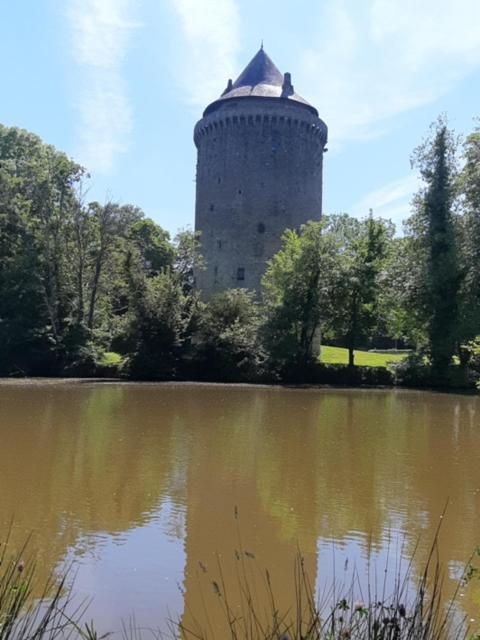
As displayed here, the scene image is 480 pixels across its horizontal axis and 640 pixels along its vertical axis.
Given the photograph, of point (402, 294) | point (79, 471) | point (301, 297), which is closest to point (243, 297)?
point (301, 297)

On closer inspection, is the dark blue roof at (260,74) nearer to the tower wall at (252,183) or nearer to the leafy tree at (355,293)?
the tower wall at (252,183)

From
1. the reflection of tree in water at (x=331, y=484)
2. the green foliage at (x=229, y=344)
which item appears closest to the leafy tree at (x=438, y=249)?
the green foliage at (x=229, y=344)

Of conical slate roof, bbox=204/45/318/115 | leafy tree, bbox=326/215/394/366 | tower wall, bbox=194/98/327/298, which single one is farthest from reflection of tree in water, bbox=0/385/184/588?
conical slate roof, bbox=204/45/318/115

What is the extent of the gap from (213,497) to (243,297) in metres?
23.5

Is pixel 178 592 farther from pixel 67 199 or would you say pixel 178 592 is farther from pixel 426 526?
pixel 67 199

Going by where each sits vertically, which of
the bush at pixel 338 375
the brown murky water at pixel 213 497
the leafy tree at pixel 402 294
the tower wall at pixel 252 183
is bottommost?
the brown murky water at pixel 213 497

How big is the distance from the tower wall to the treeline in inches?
385

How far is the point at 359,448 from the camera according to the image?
1095 centimetres

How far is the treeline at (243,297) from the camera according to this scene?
92.0 feet

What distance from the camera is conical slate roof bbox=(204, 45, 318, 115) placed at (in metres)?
41.2

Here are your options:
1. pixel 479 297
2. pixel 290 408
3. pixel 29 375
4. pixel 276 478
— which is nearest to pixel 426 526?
pixel 276 478

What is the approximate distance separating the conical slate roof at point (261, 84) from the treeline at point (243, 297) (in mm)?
13583

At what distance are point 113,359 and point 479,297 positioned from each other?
668 inches

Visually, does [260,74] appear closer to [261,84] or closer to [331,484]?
[261,84]
